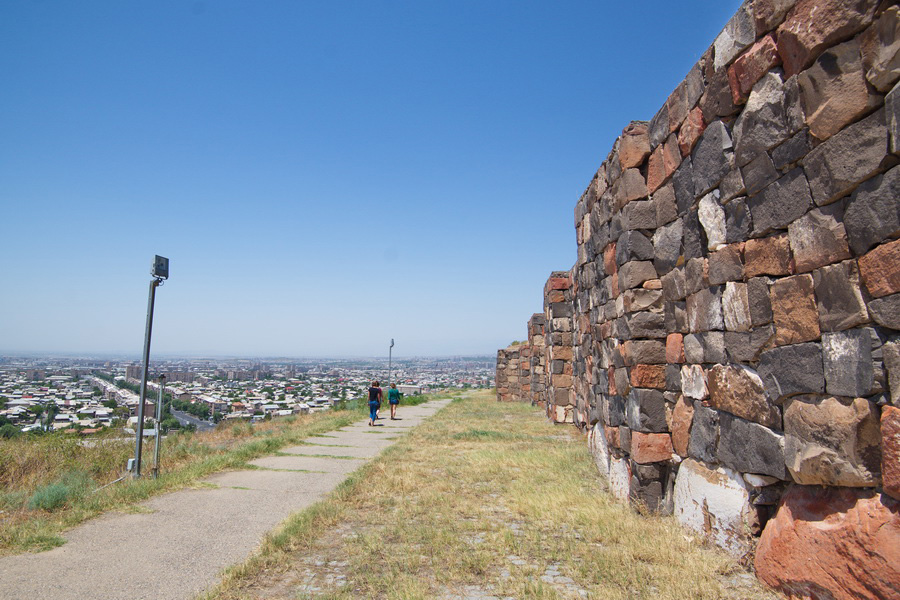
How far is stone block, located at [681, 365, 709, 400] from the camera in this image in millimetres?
4656

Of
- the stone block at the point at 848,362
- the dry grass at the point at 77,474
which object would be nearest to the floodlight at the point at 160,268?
the dry grass at the point at 77,474

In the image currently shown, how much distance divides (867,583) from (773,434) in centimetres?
105

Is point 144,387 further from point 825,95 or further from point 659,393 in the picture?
point 825,95

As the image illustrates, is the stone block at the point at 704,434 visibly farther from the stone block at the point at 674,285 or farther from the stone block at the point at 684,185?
the stone block at the point at 684,185

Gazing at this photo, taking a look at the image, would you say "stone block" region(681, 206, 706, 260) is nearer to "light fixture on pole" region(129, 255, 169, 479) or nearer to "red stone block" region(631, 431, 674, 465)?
"red stone block" region(631, 431, 674, 465)

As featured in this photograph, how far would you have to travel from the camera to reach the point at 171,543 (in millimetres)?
4785

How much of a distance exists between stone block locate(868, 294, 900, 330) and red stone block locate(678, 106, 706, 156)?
2328 mm

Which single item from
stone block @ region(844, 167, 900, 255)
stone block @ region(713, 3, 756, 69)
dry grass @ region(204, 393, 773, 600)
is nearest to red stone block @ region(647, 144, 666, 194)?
stone block @ region(713, 3, 756, 69)

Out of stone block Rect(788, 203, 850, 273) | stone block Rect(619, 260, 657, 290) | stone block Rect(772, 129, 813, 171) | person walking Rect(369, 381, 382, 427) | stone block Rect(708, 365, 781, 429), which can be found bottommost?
person walking Rect(369, 381, 382, 427)

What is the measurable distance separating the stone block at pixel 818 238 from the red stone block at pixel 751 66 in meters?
1.10

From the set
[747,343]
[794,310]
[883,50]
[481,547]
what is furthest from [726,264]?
[481,547]

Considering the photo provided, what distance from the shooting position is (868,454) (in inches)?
108

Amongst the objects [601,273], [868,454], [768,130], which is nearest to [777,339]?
[868,454]

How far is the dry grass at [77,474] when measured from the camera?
512cm
